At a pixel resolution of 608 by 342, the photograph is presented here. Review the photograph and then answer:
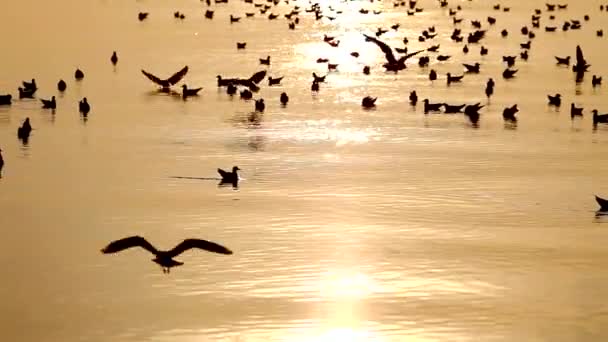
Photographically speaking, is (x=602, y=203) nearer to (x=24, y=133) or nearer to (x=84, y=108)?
(x=24, y=133)

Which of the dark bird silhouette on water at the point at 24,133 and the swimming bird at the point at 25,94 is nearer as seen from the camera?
the dark bird silhouette on water at the point at 24,133

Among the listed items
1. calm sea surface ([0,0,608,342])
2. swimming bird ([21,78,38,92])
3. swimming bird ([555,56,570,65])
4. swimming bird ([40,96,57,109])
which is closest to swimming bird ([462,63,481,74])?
calm sea surface ([0,0,608,342])

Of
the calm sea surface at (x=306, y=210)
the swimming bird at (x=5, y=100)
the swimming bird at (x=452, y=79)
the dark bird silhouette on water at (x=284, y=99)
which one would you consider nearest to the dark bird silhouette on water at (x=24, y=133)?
the calm sea surface at (x=306, y=210)

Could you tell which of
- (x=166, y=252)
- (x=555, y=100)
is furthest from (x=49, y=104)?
(x=166, y=252)

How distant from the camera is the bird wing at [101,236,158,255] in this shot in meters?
16.2

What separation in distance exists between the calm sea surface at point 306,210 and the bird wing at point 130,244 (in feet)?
1.18

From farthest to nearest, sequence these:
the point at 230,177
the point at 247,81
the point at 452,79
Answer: the point at 452,79 < the point at 247,81 < the point at 230,177

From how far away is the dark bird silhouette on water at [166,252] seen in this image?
16250mm

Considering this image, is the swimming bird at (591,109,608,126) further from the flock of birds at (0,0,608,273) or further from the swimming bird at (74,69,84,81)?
the swimming bird at (74,69,84,81)

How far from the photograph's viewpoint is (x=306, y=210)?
21.7 m

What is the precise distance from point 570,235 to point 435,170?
17.7 ft

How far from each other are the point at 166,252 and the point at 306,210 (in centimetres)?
467

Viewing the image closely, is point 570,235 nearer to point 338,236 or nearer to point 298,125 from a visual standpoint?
point 338,236

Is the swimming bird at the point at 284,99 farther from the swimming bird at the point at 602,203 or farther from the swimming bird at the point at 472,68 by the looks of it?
the swimming bird at the point at 602,203
